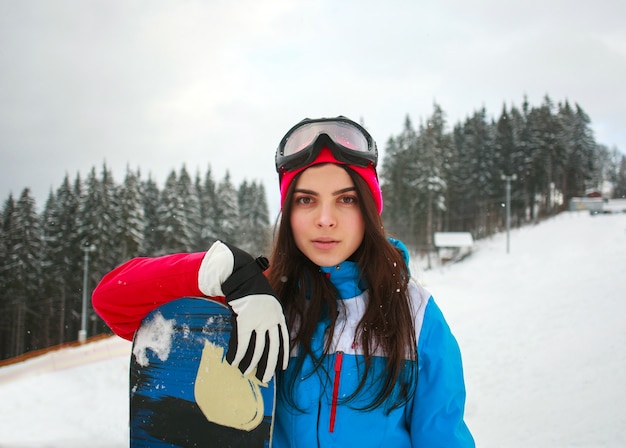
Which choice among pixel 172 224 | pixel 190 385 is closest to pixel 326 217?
pixel 190 385

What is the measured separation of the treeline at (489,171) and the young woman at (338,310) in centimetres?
3272

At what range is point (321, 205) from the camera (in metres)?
1.46

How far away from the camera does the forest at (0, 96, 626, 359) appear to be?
24.4m

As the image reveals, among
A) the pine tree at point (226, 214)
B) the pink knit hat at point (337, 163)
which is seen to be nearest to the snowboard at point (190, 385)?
the pink knit hat at point (337, 163)

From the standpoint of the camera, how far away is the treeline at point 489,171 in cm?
3431

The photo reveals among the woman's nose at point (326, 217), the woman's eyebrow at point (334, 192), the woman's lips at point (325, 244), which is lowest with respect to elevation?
the woman's lips at point (325, 244)

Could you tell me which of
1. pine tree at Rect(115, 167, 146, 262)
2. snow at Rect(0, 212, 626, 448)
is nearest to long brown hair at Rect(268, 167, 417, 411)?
snow at Rect(0, 212, 626, 448)

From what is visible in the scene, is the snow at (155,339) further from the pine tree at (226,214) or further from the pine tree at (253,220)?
the pine tree at (226,214)

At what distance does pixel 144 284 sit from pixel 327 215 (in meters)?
0.81

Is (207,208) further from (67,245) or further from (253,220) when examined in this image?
(67,245)

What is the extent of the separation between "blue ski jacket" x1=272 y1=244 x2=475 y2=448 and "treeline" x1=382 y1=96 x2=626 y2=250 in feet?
108

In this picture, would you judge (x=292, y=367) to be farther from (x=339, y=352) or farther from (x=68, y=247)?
(x=68, y=247)

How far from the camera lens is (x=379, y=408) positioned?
4.58 feet

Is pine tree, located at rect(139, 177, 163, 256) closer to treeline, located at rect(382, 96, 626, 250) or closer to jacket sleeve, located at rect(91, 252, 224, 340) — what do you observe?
treeline, located at rect(382, 96, 626, 250)
